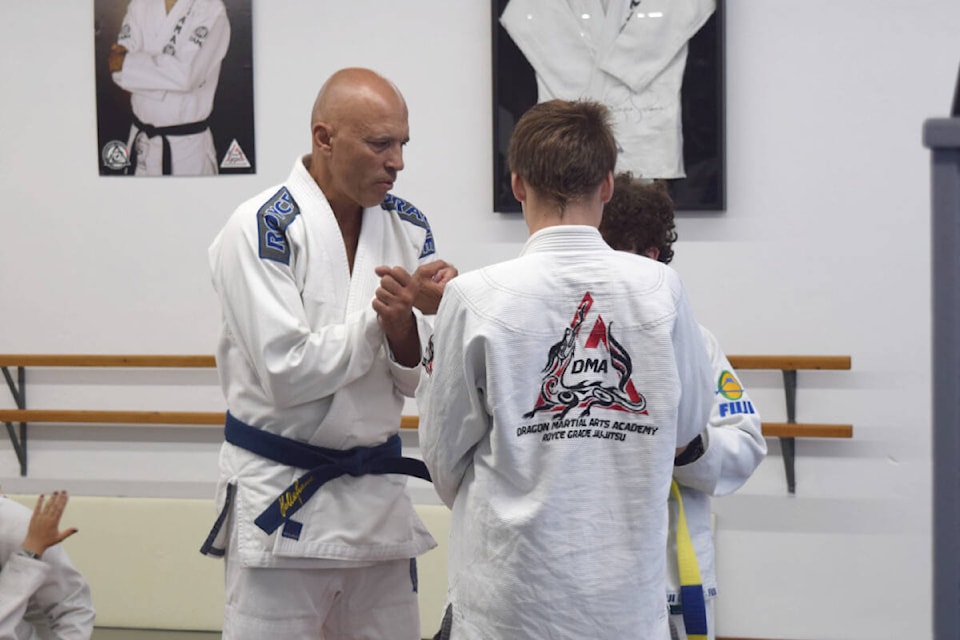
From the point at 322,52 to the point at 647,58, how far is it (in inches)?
44.1

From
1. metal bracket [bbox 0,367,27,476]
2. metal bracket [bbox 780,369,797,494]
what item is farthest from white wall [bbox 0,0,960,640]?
metal bracket [bbox 0,367,27,476]

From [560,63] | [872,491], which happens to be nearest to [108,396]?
[560,63]

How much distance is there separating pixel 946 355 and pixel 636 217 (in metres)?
1.24

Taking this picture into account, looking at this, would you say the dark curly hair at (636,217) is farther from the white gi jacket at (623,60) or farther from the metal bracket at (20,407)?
the metal bracket at (20,407)

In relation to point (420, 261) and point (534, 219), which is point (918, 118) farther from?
point (534, 219)

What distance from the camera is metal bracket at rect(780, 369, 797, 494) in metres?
3.46

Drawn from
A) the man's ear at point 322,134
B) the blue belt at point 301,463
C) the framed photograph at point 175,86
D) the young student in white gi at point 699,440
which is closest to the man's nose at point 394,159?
the man's ear at point 322,134

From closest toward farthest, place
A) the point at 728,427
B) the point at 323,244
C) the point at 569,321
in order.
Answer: the point at 569,321, the point at 728,427, the point at 323,244

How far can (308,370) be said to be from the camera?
1.97 meters

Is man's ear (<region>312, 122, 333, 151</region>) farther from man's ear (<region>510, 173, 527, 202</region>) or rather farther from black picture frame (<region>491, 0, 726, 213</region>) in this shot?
black picture frame (<region>491, 0, 726, 213</region>)

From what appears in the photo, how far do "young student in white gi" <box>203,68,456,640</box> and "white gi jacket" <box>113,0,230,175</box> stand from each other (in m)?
1.74

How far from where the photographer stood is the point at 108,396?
3930 millimetres

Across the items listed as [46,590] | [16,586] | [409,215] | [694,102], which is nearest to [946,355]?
[409,215]

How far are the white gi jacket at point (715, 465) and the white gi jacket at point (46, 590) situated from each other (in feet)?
5.69
